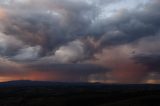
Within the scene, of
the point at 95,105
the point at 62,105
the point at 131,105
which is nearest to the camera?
the point at 131,105

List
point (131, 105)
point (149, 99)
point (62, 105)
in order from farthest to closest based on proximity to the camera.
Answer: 1. point (62, 105)
2. point (149, 99)
3. point (131, 105)

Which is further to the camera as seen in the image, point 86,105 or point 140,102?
point 86,105

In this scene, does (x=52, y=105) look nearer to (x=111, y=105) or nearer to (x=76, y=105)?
(x=76, y=105)

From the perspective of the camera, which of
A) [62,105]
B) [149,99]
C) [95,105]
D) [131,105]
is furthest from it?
[62,105]

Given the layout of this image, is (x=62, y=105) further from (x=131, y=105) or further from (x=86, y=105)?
(x=131, y=105)

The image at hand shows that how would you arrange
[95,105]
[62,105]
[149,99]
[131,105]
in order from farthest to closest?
1. [62,105]
2. [95,105]
3. [149,99]
4. [131,105]

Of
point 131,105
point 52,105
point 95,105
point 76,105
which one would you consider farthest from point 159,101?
point 52,105

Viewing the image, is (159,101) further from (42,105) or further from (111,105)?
(42,105)

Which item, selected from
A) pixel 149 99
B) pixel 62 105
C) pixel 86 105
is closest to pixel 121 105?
pixel 149 99

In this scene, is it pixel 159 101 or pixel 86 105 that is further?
pixel 86 105
